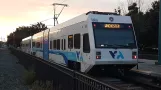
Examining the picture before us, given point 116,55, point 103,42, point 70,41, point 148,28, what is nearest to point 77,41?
point 70,41

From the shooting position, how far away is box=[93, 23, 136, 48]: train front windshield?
1580cm

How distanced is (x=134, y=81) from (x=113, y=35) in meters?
2.37

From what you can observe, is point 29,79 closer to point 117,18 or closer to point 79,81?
point 117,18

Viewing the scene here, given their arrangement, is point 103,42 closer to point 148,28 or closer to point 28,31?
point 148,28

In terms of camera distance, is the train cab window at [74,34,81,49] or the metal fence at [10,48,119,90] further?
the train cab window at [74,34,81,49]

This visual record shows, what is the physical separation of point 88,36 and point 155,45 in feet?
120

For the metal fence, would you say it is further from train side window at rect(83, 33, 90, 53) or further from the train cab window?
the train cab window

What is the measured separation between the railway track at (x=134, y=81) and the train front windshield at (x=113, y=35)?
162 centimetres

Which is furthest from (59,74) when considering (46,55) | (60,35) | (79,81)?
(46,55)

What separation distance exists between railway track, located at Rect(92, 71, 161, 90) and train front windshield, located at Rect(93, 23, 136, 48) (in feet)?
5.32

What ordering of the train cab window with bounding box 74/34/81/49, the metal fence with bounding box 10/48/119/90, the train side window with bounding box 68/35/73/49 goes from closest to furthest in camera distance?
the metal fence with bounding box 10/48/119/90, the train cab window with bounding box 74/34/81/49, the train side window with bounding box 68/35/73/49

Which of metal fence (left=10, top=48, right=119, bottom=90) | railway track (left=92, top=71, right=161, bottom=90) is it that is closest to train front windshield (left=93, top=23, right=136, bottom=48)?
railway track (left=92, top=71, right=161, bottom=90)

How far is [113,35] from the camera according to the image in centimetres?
1616

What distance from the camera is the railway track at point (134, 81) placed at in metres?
13.8
